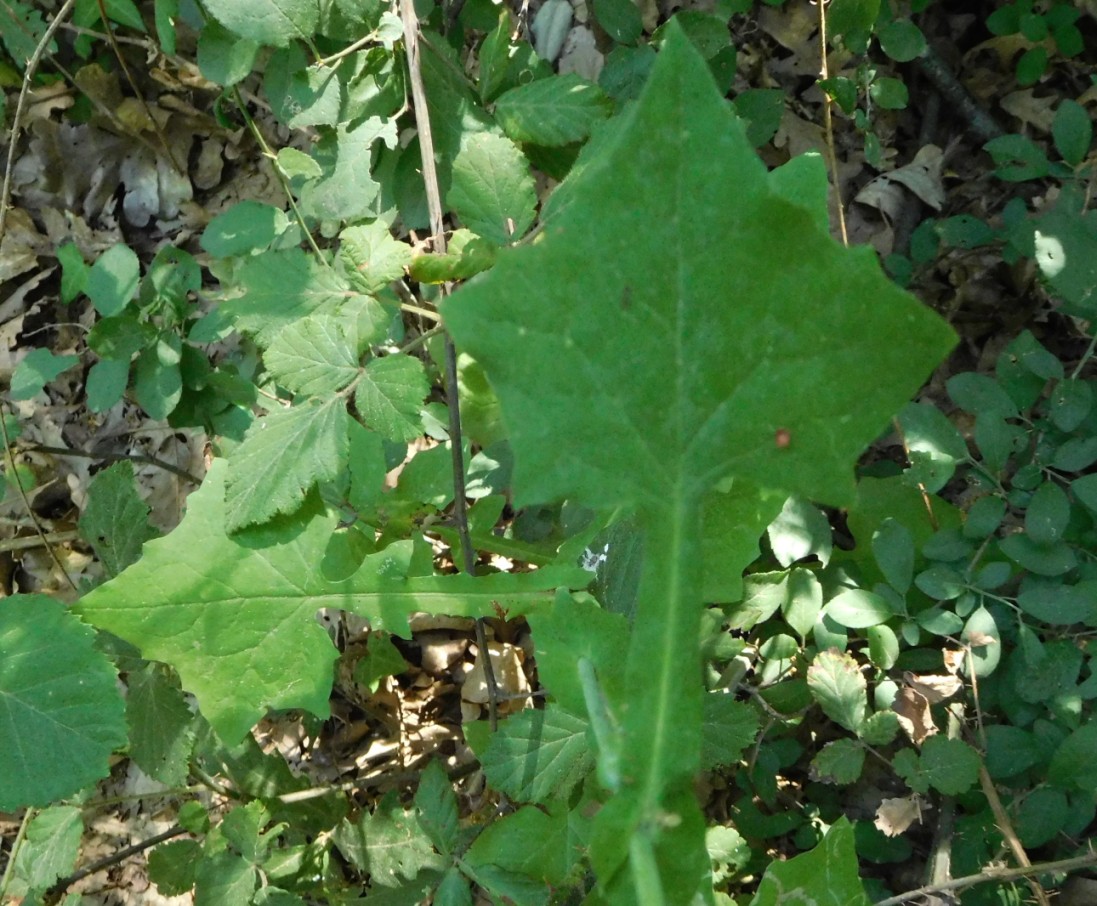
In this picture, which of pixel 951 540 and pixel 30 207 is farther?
pixel 30 207

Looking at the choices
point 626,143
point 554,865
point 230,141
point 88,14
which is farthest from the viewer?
point 230,141

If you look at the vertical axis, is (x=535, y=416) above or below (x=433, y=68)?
below

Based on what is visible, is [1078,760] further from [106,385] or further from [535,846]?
[106,385]

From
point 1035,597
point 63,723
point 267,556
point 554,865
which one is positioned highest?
point 267,556

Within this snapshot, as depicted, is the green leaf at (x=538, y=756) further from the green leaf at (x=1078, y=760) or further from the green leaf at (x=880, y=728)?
the green leaf at (x=1078, y=760)

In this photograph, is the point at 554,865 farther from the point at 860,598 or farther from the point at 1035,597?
the point at 1035,597

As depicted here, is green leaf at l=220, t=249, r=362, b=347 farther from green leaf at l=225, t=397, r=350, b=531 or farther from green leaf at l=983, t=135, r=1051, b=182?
green leaf at l=983, t=135, r=1051, b=182

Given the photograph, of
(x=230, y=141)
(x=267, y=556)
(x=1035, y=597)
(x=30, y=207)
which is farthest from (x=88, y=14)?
(x=1035, y=597)
